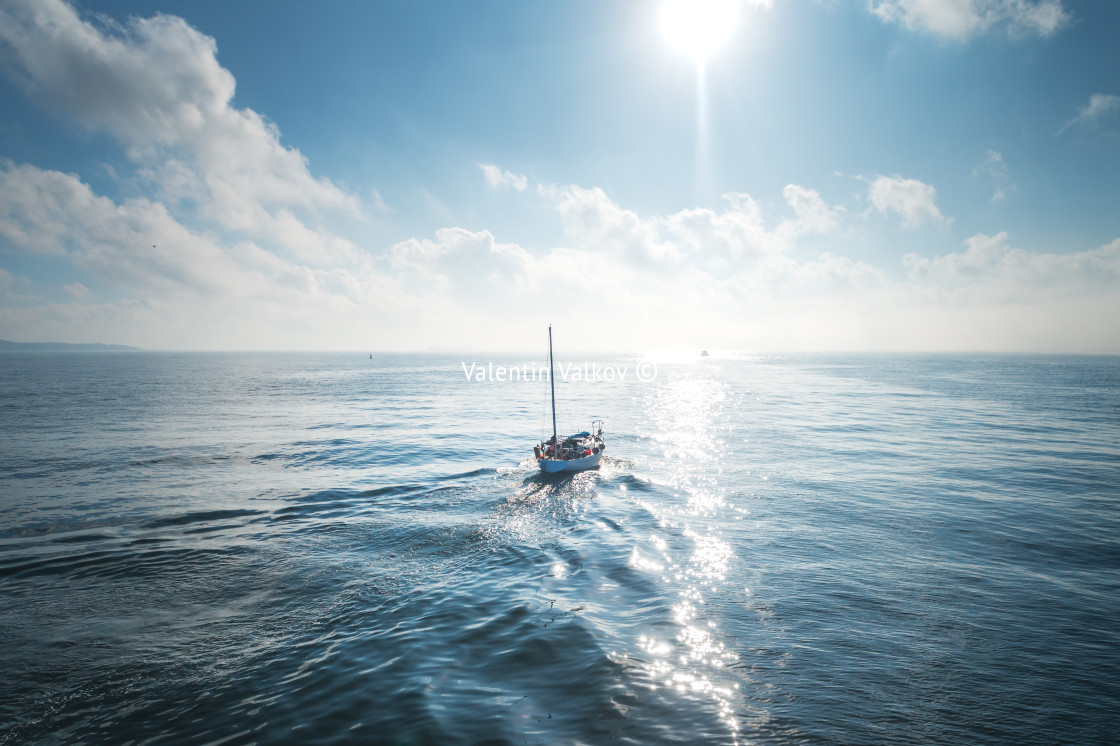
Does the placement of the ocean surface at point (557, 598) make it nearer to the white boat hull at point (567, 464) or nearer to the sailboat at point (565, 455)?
the white boat hull at point (567, 464)

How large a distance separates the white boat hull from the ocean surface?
1079mm

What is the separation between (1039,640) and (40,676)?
120ft

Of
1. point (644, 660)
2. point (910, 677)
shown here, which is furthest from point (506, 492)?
point (910, 677)

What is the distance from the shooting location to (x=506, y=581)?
22.5 metres

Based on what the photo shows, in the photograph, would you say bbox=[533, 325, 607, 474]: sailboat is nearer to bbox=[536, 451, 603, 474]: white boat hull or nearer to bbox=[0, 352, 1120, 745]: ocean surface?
bbox=[536, 451, 603, 474]: white boat hull

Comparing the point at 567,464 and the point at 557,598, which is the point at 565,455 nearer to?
the point at 567,464

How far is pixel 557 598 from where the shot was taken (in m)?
21.0

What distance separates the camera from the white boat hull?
42.1m

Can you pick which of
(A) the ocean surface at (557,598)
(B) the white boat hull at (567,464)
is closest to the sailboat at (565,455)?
(B) the white boat hull at (567,464)

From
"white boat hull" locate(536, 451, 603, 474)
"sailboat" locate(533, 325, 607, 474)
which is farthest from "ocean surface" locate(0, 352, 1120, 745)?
"sailboat" locate(533, 325, 607, 474)

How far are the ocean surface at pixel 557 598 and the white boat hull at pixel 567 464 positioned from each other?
108cm

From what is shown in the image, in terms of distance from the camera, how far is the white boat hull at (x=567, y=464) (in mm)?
42062

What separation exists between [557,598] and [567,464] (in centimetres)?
2192

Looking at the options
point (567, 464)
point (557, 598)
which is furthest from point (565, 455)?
point (557, 598)
